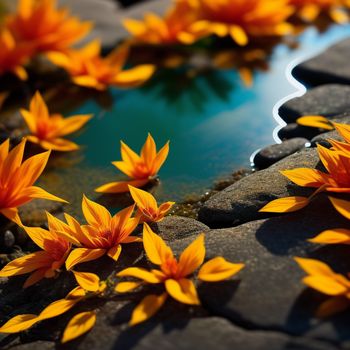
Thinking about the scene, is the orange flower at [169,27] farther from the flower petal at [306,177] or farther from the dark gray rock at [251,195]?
the flower petal at [306,177]

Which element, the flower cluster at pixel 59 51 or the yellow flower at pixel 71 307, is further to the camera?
the flower cluster at pixel 59 51

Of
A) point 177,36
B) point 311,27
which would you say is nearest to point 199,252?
point 177,36

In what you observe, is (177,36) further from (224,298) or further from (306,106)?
(224,298)

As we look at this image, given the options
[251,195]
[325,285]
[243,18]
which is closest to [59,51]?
[243,18]

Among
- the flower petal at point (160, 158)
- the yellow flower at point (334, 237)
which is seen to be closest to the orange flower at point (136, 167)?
the flower petal at point (160, 158)

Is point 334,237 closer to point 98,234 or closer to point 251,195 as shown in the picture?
point 251,195
